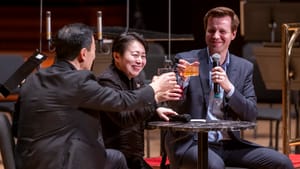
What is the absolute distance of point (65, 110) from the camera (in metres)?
3.68

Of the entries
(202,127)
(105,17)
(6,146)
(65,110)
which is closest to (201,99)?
(202,127)

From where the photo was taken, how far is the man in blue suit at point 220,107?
4426 millimetres

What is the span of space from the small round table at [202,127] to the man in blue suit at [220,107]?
213mm

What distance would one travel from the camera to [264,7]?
750 centimetres

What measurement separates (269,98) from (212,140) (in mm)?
2798

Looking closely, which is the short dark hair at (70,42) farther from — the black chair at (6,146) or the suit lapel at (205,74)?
the suit lapel at (205,74)

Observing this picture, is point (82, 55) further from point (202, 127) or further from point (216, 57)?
point (216, 57)

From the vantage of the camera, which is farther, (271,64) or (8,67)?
(8,67)

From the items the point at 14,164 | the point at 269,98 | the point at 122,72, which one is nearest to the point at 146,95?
the point at 122,72

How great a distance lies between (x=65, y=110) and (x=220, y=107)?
3.72ft

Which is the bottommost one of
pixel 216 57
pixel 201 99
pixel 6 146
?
pixel 6 146

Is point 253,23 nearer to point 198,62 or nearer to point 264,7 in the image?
point 264,7

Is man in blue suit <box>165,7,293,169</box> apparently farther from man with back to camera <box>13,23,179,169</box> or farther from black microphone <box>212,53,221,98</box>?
man with back to camera <box>13,23,179,169</box>

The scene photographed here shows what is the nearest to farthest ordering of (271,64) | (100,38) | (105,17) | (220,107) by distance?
(220,107)
(100,38)
(271,64)
(105,17)
